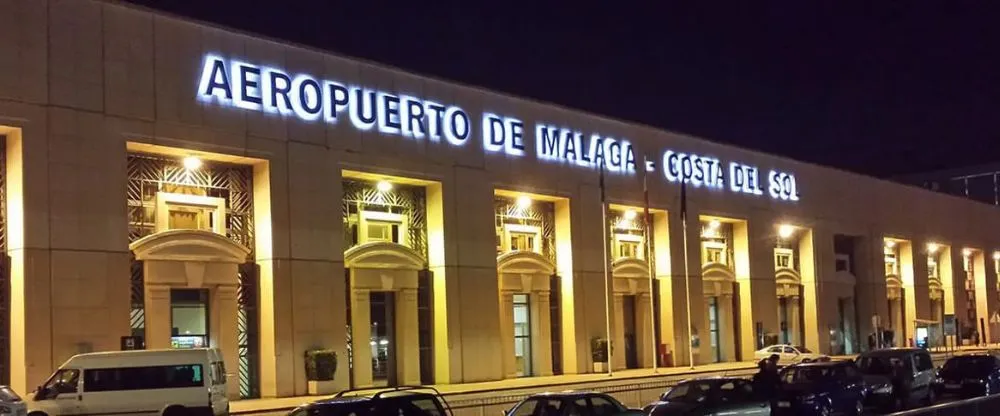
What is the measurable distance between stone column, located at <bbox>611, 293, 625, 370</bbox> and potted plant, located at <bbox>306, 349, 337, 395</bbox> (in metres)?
16.7

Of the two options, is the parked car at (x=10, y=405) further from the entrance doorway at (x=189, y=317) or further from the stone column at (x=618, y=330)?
the stone column at (x=618, y=330)

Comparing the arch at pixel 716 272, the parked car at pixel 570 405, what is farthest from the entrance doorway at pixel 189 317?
the arch at pixel 716 272

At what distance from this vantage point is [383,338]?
40.2 m

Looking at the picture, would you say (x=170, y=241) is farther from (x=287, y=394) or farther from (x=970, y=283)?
(x=970, y=283)

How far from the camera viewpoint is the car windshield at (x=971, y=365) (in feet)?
108

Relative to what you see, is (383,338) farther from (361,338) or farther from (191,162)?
(191,162)

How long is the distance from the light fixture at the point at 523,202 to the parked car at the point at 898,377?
1808 cm

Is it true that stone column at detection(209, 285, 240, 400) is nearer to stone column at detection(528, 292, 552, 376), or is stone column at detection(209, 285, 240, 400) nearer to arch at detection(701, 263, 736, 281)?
stone column at detection(528, 292, 552, 376)

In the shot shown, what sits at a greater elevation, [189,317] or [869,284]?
[869,284]

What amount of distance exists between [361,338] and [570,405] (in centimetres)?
2001

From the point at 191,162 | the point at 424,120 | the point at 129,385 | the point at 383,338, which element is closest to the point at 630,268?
the point at 424,120

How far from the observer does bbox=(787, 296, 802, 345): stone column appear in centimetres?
6216

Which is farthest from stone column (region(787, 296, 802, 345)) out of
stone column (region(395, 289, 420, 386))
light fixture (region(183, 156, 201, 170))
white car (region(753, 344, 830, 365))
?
light fixture (region(183, 156, 201, 170))

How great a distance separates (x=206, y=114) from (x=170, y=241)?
13.0 feet
